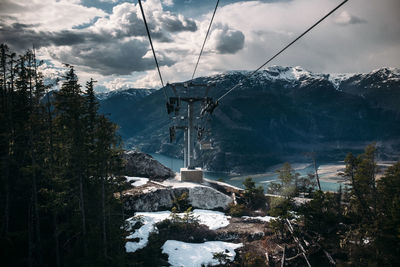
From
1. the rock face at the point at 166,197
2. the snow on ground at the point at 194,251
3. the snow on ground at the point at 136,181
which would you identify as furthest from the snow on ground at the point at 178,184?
the snow on ground at the point at 194,251

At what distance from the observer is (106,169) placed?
15438 millimetres

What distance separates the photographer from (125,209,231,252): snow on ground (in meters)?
17.5

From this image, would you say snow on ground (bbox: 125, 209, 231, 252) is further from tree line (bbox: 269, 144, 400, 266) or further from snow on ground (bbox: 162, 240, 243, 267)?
tree line (bbox: 269, 144, 400, 266)

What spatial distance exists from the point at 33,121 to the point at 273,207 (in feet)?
60.5

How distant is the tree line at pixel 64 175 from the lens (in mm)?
14820

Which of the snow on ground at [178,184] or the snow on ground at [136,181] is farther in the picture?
the snow on ground at [136,181]

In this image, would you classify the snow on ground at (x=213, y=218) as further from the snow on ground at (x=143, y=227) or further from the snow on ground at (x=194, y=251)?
the snow on ground at (x=143, y=227)

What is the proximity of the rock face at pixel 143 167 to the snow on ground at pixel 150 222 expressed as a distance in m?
8.87

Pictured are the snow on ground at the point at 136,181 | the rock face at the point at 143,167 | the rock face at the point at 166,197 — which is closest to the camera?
the rock face at the point at 166,197

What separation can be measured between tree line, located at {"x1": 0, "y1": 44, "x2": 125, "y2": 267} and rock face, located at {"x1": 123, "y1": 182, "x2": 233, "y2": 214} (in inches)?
250

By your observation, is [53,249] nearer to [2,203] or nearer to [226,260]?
[2,203]

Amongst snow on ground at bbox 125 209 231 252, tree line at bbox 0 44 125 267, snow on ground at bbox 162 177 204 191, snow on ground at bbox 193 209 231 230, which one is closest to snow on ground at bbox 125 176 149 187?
snow on ground at bbox 162 177 204 191

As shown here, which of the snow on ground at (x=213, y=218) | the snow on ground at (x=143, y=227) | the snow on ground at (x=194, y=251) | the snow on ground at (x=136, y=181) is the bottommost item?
the snow on ground at (x=194, y=251)

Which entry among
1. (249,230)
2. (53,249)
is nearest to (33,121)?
(53,249)
